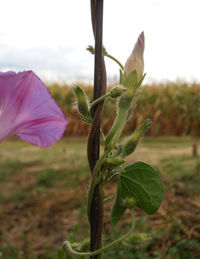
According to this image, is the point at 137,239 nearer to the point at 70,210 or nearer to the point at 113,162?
the point at 113,162

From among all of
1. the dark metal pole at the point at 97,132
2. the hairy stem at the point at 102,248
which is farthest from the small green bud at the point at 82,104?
the hairy stem at the point at 102,248

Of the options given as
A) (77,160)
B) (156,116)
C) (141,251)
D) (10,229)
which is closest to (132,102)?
(141,251)

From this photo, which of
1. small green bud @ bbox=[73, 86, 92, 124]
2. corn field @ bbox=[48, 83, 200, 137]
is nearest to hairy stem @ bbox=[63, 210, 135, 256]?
small green bud @ bbox=[73, 86, 92, 124]

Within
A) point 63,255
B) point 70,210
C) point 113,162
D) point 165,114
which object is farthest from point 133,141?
point 165,114

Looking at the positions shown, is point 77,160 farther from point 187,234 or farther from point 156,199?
point 156,199

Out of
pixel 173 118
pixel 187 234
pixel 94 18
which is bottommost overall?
pixel 187 234

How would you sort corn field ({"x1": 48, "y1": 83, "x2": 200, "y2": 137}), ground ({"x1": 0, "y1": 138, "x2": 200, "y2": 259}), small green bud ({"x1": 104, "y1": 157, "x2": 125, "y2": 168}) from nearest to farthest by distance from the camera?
small green bud ({"x1": 104, "y1": 157, "x2": 125, "y2": 168})
ground ({"x1": 0, "y1": 138, "x2": 200, "y2": 259})
corn field ({"x1": 48, "y1": 83, "x2": 200, "y2": 137})

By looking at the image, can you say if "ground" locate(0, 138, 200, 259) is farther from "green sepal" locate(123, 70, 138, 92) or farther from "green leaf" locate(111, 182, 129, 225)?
"green sepal" locate(123, 70, 138, 92)
